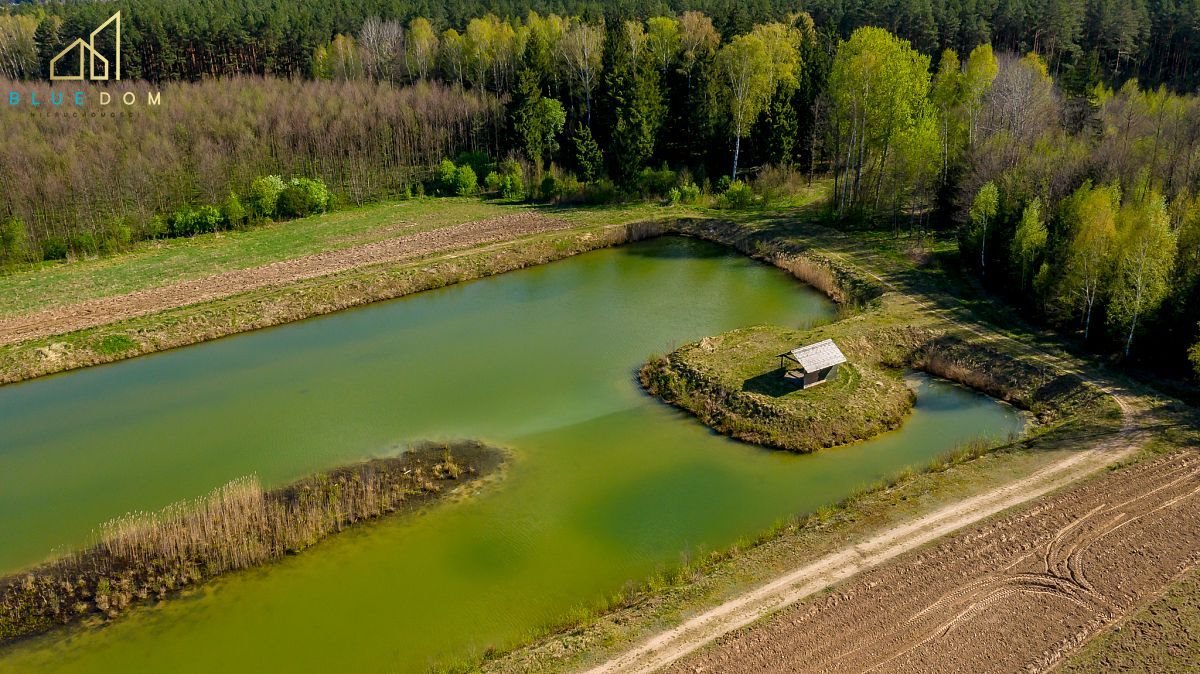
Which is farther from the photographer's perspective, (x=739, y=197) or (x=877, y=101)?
(x=739, y=197)

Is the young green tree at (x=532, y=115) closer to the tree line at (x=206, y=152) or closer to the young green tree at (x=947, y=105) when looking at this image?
the tree line at (x=206, y=152)

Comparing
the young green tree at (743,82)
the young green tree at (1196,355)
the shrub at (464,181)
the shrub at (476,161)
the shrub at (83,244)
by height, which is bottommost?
the young green tree at (1196,355)

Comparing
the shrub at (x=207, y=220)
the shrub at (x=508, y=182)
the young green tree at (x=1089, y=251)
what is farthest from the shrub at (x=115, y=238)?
the young green tree at (x=1089, y=251)

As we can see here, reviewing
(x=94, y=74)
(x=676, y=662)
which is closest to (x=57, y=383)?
(x=676, y=662)

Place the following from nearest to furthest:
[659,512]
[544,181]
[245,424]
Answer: [659,512] < [245,424] < [544,181]

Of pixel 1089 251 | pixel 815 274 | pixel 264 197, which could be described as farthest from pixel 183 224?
pixel 1089 251

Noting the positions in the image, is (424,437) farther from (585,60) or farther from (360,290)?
(585,60)

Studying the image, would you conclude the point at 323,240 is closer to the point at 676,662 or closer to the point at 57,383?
the point at 57,383
